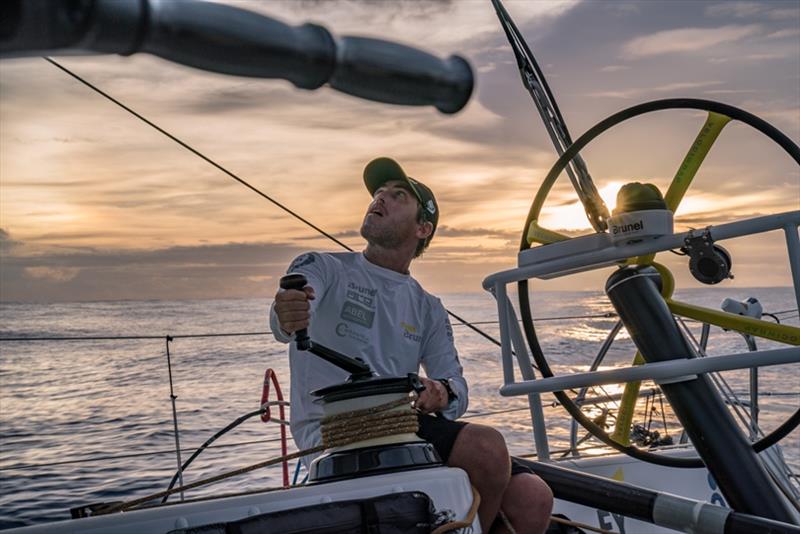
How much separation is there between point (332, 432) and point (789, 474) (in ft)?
Answer: 7.99

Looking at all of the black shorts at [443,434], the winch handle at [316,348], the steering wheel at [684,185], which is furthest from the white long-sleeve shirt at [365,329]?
the winch handle at [316,348]

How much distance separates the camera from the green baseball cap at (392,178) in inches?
103

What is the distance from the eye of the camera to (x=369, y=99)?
1.75 feet

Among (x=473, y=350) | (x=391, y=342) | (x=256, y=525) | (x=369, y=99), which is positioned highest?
(x=369, y=99)

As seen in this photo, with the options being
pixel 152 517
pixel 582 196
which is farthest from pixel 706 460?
pixel 152 517

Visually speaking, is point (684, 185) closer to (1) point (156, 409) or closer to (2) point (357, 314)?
(2) point (357, 314)

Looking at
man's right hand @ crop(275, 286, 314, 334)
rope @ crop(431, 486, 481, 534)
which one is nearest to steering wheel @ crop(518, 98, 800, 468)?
rope @ crop(431, 486, 481, 534)

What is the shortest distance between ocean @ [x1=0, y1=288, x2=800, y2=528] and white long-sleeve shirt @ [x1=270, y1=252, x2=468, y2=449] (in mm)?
1222

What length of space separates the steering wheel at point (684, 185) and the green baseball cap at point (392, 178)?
328mm

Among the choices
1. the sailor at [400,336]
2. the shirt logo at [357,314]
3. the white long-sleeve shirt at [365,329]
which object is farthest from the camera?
the shirt logo at [357,314]

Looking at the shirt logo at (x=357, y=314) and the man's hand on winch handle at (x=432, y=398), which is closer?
the man's hand on winch handle at (x=432, y=398)

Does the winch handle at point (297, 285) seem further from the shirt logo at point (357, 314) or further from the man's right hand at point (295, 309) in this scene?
the shirt logo at point (357, 314)

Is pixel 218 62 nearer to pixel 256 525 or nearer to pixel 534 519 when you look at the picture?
pixel 256 525

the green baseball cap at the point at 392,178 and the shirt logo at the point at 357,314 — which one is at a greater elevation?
the green baseball cap at the point at 392,178
